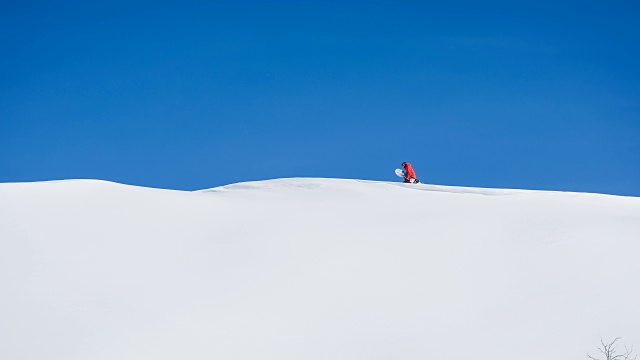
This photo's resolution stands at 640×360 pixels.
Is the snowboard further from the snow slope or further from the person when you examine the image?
the snow slope

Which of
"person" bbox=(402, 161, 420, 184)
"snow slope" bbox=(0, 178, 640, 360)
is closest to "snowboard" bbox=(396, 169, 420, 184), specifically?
"person" bbox=(402, 161, 420, 184)

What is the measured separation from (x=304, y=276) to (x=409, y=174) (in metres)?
7.77

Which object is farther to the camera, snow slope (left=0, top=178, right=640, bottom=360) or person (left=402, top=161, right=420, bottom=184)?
person (left=402, top=161, right=420, bottom=184)

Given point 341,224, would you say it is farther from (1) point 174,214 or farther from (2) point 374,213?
(1) point 174,214

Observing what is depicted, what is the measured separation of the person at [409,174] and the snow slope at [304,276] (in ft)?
12.4

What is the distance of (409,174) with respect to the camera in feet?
61.2

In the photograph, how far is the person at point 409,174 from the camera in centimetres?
1853

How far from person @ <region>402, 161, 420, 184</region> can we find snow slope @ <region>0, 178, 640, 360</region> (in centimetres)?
378

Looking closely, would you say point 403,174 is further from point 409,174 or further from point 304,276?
point 304,276

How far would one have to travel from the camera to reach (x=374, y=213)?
14.1m

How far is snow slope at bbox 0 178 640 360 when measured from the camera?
9.61 m

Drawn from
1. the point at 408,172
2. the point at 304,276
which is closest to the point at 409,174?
the point at 408,172

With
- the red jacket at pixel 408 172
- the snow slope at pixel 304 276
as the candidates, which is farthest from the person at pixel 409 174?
the snow slope at pixel 304 276

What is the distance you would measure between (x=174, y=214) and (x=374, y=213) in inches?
125
